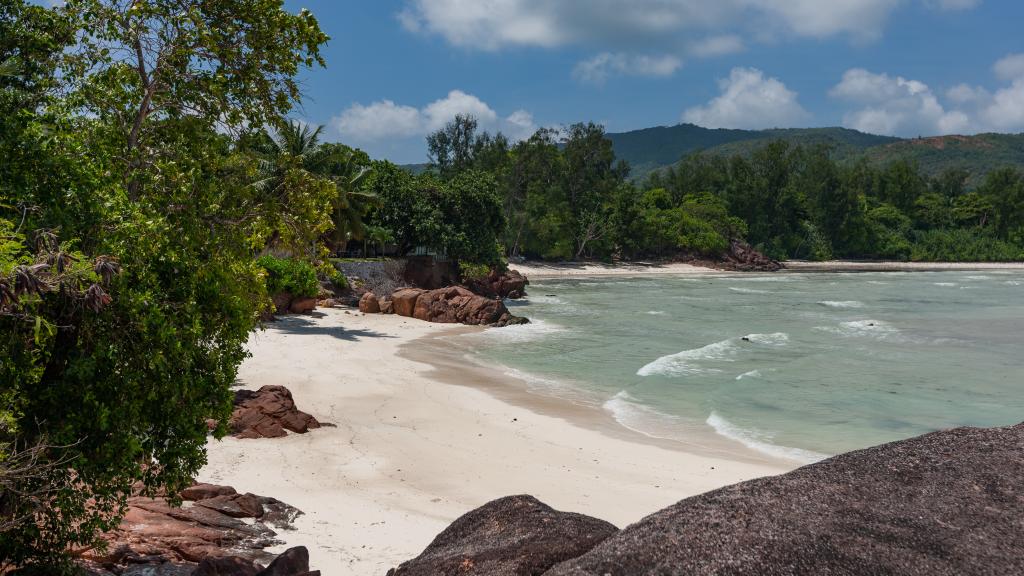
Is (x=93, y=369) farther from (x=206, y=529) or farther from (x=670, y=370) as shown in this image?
(x=670, y=370)

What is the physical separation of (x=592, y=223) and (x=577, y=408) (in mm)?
58298

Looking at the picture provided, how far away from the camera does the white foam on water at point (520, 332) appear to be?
2723cm

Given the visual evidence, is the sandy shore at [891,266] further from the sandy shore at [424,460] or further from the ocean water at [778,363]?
the sandy shore at [424,460]

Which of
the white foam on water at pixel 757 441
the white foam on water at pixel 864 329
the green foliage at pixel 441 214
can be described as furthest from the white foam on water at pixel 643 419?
the green foliage at pixel 441 214

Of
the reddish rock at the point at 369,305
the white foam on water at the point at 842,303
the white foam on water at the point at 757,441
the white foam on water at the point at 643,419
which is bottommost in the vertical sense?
the white foam on water at the point at 757,441

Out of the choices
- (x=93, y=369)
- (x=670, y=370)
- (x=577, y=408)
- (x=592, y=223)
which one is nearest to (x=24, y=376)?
(x=93, y=369)

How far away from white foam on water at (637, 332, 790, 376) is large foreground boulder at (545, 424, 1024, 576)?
655 inches

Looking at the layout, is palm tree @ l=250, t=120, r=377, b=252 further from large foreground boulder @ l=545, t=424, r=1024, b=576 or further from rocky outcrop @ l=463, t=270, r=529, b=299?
large foreground boulder @ l=545, t=424, r=1024, b=576

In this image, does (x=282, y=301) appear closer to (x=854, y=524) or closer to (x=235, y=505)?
(x=235, y=505)

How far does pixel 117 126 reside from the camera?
7.33 m

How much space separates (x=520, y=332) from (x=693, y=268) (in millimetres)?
55483

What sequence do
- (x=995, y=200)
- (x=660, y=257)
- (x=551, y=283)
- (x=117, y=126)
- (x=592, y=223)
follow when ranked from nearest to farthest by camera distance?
(x=117, y=126), (x=551, y=283), (x=592, y=223), (x=660, y=257), (x=995, y=200)

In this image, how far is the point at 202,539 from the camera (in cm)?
720

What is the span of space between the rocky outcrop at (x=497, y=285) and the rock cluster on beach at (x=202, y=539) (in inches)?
1287
